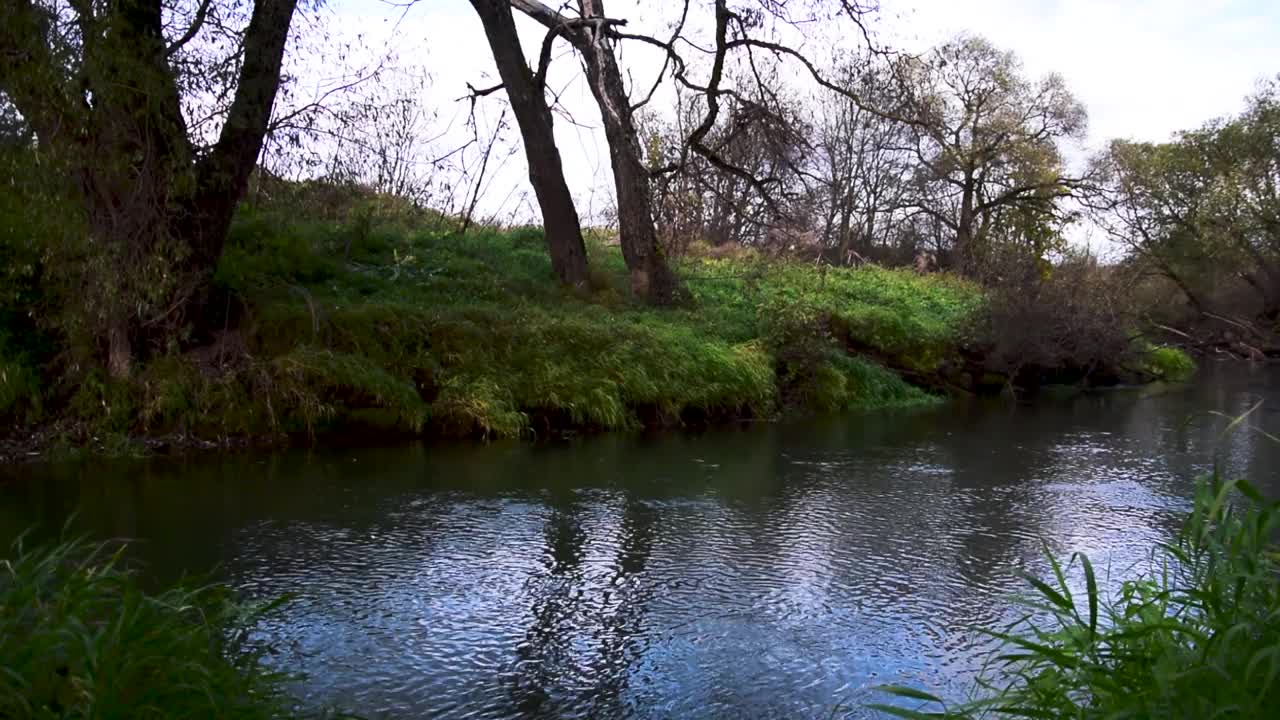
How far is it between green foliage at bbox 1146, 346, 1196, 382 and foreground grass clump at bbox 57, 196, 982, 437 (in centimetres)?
480

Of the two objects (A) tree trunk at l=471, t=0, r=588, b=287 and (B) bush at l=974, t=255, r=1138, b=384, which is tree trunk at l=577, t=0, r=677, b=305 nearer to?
(A) tree trunk at l=471, t=0, r=588, b=287

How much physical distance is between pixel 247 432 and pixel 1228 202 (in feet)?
81.0

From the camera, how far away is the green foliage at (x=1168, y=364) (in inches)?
725

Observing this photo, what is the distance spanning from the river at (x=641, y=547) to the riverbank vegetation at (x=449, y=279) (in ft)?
2.95

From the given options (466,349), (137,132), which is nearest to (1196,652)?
(137,132)

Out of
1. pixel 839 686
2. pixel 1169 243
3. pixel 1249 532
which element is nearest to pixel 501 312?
pixel 839 686

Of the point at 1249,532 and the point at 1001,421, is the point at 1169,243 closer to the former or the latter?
the point at 1001,421

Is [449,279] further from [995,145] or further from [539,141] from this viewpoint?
[995,145]

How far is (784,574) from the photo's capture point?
214 inches

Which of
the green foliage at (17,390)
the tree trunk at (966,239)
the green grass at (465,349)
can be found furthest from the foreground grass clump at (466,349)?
the tree trunk at (966,239)

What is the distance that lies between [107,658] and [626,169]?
40.4 ft

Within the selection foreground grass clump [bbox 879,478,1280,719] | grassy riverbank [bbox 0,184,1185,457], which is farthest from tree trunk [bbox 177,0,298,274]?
foreground grass clump [bbox 879,478,1280,719]

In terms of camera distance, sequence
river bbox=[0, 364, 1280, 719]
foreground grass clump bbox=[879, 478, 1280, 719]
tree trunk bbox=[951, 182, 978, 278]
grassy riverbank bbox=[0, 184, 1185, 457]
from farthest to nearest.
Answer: tree trunk bbox=[951, 182, 978, 278] < grassy riverbank bbox=[0, 184, 1185, 457] < river bbox=[0, 364, 1280, 719] < foreground grass clump bbox=[879, 478, 1280, 719]

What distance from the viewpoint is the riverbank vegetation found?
8133 millimetres
